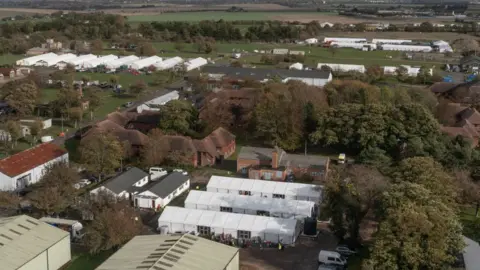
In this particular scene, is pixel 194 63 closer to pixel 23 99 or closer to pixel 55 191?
pixel 23 99

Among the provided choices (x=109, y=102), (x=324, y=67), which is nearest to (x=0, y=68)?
(x=109, y=102)

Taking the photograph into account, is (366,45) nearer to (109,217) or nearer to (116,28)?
(116,28)

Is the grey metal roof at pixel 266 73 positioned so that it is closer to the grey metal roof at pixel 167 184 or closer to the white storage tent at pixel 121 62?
the white storage tent at pixel 121 62

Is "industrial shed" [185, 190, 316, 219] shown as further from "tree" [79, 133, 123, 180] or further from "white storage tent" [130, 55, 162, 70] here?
"white storage tent" [130, 55, 162, 70]

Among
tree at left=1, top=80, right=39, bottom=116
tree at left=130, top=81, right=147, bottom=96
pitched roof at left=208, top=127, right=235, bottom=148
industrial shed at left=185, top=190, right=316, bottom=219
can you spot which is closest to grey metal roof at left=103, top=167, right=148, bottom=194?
industrial shed at left=185, top=190, right=316, bottom=219

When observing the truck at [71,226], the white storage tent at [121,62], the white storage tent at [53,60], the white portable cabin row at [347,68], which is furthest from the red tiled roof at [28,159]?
the white storage tent at [53,60]

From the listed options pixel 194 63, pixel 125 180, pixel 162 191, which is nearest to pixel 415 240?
pixel 162 191
